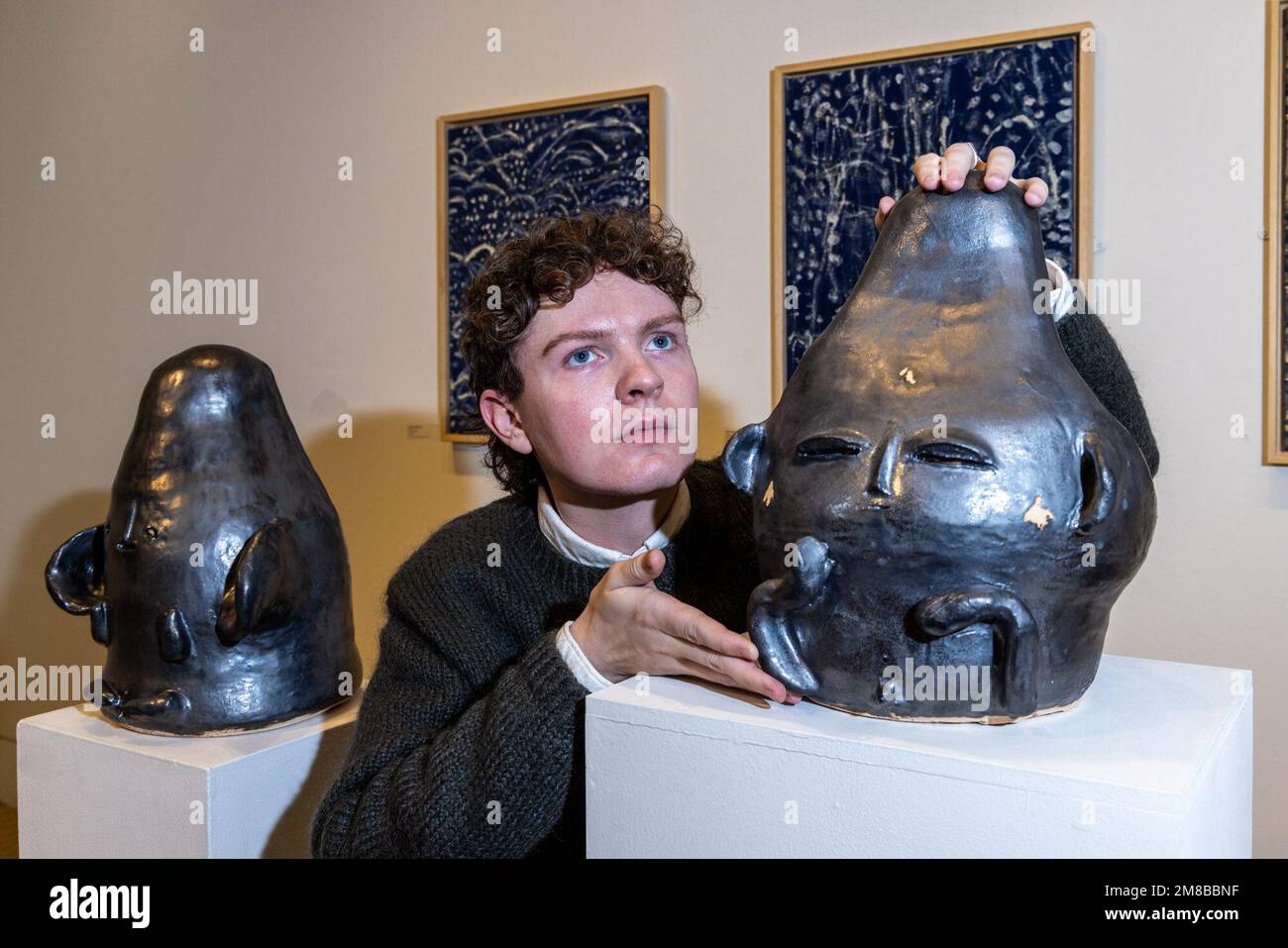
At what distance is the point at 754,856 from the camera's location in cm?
111

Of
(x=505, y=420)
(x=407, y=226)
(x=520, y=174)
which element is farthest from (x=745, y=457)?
(x=407, y=226)

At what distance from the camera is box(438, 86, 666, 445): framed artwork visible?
8.33 feet

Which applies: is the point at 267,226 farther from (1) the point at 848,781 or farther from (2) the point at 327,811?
(1) the point at 848,781

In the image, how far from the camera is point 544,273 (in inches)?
59.2

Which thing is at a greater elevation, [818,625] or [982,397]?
[982,397]

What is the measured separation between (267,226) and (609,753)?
237 cm

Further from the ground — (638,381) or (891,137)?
(891,137)

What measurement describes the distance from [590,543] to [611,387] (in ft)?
0.86

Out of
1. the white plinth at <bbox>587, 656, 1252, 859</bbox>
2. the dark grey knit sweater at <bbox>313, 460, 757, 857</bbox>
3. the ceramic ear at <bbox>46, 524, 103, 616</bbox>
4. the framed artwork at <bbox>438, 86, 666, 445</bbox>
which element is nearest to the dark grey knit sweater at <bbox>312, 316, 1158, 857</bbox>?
the dark grey knit sweater at <bbox>313, 460, 757, 857</bbox>

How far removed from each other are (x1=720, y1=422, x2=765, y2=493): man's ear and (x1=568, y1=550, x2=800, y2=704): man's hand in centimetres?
12

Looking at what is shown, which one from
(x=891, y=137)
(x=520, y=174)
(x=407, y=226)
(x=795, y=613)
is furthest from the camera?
(x=407, y=226)

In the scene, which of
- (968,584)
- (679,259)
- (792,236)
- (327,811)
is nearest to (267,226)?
(792,236)

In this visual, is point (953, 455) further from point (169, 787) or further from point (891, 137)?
point (891, 137)

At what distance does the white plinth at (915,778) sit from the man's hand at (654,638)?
3 centimetres
